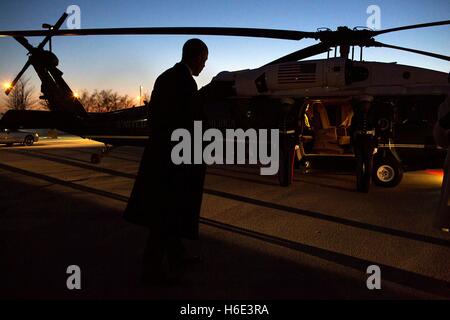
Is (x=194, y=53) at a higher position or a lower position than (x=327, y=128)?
higher

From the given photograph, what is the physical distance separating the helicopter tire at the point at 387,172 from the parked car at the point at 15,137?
64.9 feet

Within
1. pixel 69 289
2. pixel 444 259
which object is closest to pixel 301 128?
pixel 444 259

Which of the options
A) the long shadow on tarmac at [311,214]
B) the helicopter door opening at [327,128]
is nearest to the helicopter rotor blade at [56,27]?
the long shadow on tarmac at [311,214]

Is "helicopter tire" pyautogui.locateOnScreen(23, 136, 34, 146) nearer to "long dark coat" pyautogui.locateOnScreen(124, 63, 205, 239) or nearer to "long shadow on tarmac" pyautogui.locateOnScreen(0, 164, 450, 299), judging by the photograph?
"long shadow on tarmac" pyautogui.locateOnScreen(0, 164, 450, 299)

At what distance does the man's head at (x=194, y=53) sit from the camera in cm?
278

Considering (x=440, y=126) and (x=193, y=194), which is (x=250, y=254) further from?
(x=440, y=126)

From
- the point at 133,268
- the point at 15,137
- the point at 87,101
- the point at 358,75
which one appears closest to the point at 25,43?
the point at 358,75

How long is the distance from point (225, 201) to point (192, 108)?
361 centimetres

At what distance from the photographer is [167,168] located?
2619 mm

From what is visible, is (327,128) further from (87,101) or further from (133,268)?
(87,101)

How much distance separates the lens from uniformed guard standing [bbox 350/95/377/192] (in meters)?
6.70

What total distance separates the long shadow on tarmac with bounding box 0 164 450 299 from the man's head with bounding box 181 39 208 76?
1.76 meters

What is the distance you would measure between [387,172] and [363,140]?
115cm

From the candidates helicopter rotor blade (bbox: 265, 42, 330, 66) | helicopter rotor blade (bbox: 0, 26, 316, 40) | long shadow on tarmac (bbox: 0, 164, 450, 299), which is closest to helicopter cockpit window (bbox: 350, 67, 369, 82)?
helicopter rotor blade (bbox: 265, 42, 330, 66)
